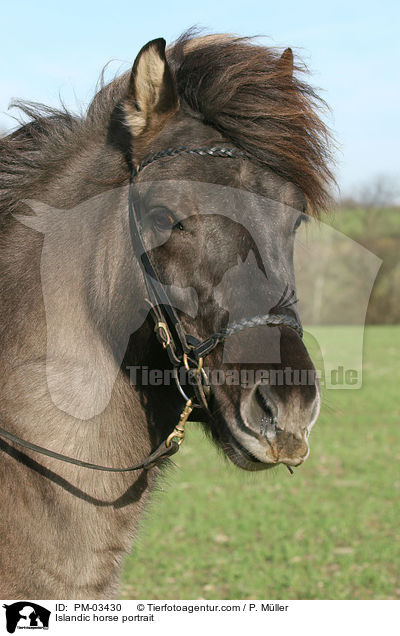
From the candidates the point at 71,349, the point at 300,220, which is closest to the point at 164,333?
the point at 71,349

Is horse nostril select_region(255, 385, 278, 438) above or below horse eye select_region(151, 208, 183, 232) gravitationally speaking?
below

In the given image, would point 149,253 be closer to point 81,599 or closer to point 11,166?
point 11,166

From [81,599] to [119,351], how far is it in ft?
3.39

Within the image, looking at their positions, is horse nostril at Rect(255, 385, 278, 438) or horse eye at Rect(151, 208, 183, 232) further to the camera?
horse eye at Rect(151, 208, 183, 232)

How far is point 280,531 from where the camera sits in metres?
6.84

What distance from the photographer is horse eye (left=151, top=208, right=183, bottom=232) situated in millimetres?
2334

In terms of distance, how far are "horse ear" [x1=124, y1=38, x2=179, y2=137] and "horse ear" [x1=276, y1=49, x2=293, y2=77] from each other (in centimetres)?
55

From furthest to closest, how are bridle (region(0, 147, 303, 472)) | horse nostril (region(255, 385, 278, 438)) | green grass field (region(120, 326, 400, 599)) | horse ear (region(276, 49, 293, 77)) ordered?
green grass field (region(120, 326, 400, 599)) < horse ear (region(276, 49, 293, 77)) < bridle (region(0, 147, 303, 472)) < horse nostril (region(255, 385, 278, 438))

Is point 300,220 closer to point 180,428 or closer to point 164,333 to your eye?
point 164,333

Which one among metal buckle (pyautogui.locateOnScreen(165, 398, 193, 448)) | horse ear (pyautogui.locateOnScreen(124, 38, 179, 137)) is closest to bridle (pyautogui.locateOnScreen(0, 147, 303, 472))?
metal buckle (pyautogui.locateOnScreen(165, 398, 193, 448))

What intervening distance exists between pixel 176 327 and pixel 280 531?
202 inches

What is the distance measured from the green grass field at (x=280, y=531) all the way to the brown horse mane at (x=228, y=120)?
140 centimetres
